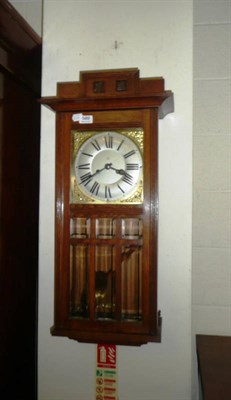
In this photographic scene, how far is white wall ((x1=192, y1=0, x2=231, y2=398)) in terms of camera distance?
1539mm

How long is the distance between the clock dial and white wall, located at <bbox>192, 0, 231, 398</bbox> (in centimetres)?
50

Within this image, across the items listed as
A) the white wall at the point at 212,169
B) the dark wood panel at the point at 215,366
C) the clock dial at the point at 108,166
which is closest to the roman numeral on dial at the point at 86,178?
the clock dial at the point at 108,166

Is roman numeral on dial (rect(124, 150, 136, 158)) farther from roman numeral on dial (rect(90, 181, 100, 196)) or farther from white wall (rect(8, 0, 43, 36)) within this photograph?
white wall (rect(8, 0, 43, 36))

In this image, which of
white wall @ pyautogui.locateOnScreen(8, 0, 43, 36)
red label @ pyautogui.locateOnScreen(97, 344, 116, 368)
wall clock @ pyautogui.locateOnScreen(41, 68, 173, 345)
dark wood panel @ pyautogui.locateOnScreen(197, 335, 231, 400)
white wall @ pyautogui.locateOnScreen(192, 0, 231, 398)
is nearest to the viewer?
dark wood panel @ pyautogui.locateOnScreen(197, 335, 231, 400)

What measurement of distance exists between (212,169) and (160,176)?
41cm

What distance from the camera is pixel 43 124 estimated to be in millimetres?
1341

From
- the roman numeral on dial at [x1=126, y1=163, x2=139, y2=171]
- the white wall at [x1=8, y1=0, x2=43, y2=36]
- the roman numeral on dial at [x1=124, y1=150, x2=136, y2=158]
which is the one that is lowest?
the roman numeral on dial at [x1=126, y1=163, x2=139, y2=171]

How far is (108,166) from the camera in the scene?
1217mm

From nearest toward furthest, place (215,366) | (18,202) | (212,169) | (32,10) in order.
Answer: (215,366) < (18,202) < (212,169) < (32,10)

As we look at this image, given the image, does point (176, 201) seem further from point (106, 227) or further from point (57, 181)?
point (57, 181)

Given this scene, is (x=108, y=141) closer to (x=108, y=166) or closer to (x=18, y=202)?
A: (x=108, y=166)

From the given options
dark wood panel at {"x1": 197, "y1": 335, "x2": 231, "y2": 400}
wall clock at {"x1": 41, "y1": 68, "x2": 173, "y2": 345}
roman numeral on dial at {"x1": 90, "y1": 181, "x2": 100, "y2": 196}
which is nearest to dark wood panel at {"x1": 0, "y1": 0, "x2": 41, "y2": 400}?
wall clock at {"x1": 41, "y1": 68, "x2": 173, "y2": 345}

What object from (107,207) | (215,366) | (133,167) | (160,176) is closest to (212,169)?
(160,176)

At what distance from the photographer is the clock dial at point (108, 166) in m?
1.20
